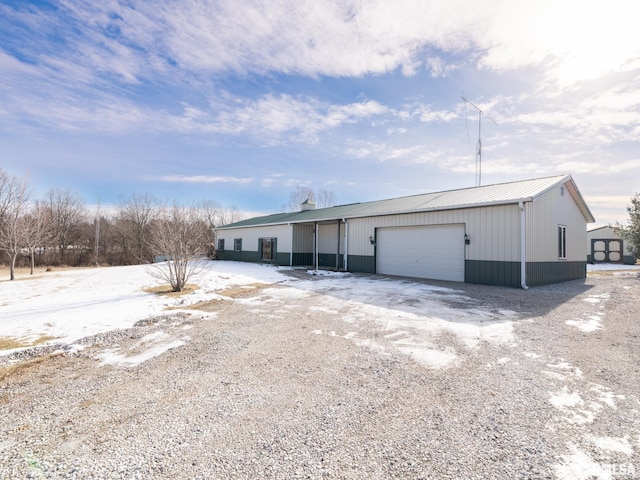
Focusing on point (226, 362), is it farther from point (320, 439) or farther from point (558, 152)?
point (558, 152)

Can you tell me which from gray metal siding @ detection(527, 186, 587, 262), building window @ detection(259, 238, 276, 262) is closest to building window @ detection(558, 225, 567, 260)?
gray metal siding @ detection(527, 186, 587, 262)

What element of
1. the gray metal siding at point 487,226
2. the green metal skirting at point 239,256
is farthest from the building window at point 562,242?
the green metal skirting at point 239,256

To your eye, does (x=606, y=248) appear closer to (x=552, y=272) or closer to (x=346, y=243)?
(x=552, y=272)

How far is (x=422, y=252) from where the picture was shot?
1194 centimetres

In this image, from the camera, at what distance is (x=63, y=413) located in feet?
8.59

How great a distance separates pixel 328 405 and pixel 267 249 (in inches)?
715

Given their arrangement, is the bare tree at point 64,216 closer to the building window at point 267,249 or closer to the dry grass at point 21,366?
the building window at point 267,249

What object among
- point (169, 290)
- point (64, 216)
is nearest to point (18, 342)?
point (169, 290)

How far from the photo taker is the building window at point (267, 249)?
19.9 meters

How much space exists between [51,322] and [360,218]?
37.7 feet

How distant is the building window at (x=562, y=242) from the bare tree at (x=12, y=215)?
24138mm

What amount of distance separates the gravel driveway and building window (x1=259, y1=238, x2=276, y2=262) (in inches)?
572

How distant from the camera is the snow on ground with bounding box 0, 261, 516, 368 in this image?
447 cm

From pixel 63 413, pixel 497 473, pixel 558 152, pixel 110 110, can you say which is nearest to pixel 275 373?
pixel 63 413
